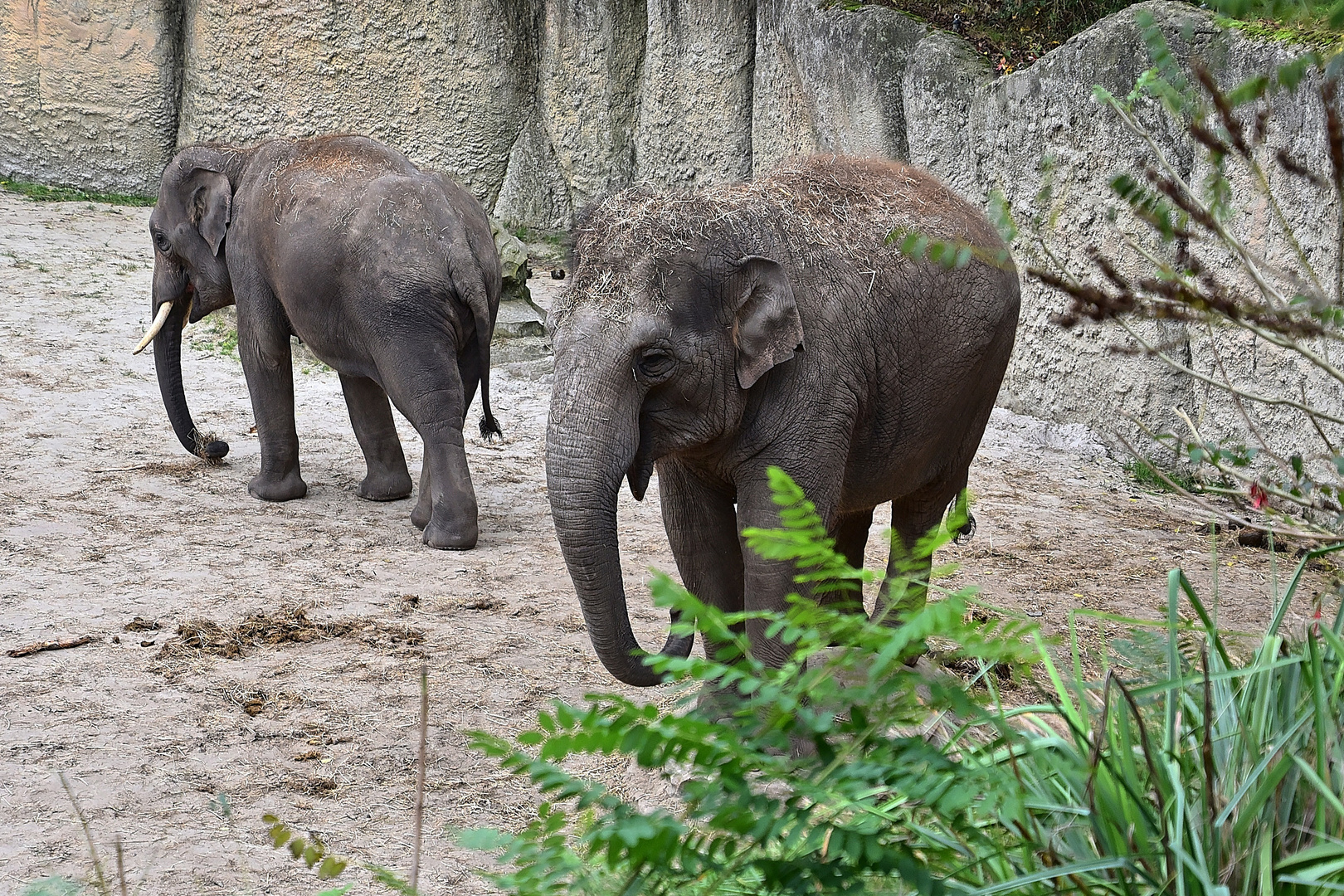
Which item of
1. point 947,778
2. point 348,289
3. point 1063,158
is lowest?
point 348,289

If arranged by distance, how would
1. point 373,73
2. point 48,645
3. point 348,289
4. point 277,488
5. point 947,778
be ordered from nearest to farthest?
point 947,778 → point 48,645 → point 348,289 → point 277,488 → point 373,73

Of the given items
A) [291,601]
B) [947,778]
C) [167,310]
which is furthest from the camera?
[167,310]

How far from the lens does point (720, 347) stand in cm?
378

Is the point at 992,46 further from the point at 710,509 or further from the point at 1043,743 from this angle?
the point at 1043,743

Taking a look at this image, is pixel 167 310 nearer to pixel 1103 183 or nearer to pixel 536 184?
pixel 1103 183

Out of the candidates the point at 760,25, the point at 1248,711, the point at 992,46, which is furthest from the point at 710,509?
the point at 760,25

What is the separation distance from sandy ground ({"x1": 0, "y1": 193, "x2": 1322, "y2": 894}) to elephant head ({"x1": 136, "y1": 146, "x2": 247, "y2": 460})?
44 centimetres

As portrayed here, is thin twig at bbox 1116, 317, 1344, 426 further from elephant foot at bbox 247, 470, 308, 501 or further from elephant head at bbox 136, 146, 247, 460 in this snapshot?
elephant head at bbox 136, 146, 247, 460

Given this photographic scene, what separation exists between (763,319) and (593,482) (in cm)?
70

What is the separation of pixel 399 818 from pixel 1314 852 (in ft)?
9.04

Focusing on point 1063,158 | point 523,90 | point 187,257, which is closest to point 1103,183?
point 1063,158

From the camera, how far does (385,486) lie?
7.39m

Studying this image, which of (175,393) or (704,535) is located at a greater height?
(704,535)

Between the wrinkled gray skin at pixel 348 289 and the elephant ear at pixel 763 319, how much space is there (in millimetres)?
3057
